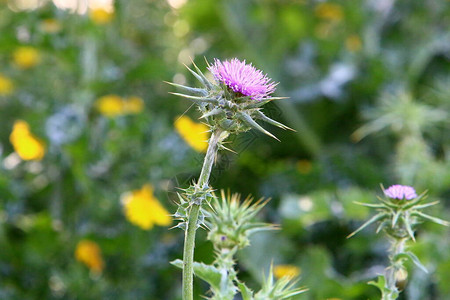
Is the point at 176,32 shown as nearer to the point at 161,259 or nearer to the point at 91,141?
the point at 91,141

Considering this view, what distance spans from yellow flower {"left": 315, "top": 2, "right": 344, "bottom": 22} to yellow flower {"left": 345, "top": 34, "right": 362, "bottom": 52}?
0.46ft

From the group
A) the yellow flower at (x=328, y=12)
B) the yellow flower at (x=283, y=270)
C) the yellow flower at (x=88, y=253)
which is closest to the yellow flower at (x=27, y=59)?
the yellow flower at (x=88, y=253)

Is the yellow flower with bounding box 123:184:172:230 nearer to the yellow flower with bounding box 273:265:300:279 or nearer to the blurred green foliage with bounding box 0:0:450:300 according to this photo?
the blurred green foliage with bounding box 0:0:450:300

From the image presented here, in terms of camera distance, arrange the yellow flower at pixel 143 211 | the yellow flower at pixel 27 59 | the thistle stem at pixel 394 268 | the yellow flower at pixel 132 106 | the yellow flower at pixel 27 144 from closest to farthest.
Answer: the thistle stem at pixel 394 268 < the yellow flower at pixel 143 211 < the yellow flower at pixel 27 144 < the yellow flower at pixel 132 106 < the yellow flower at pixel 27 59

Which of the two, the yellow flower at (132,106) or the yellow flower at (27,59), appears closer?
the yellow flower at (132,106)

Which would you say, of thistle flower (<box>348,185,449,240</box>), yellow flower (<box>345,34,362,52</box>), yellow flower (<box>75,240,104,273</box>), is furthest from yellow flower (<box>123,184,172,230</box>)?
yellow flower (<box>345,34,362,52</box>)

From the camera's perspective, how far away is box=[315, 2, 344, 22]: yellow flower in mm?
3426

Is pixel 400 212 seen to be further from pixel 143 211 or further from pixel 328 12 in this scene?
pixel 328 12

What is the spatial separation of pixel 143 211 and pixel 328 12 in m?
1.93

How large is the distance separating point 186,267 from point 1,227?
1458mm

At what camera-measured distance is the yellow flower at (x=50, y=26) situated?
7.66 ft

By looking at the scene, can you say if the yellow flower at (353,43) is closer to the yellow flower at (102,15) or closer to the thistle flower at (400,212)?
the yellow flower at (102,15)

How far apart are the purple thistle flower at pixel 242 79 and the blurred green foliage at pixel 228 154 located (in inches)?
23.9

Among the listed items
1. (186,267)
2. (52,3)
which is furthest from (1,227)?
(186,267)
